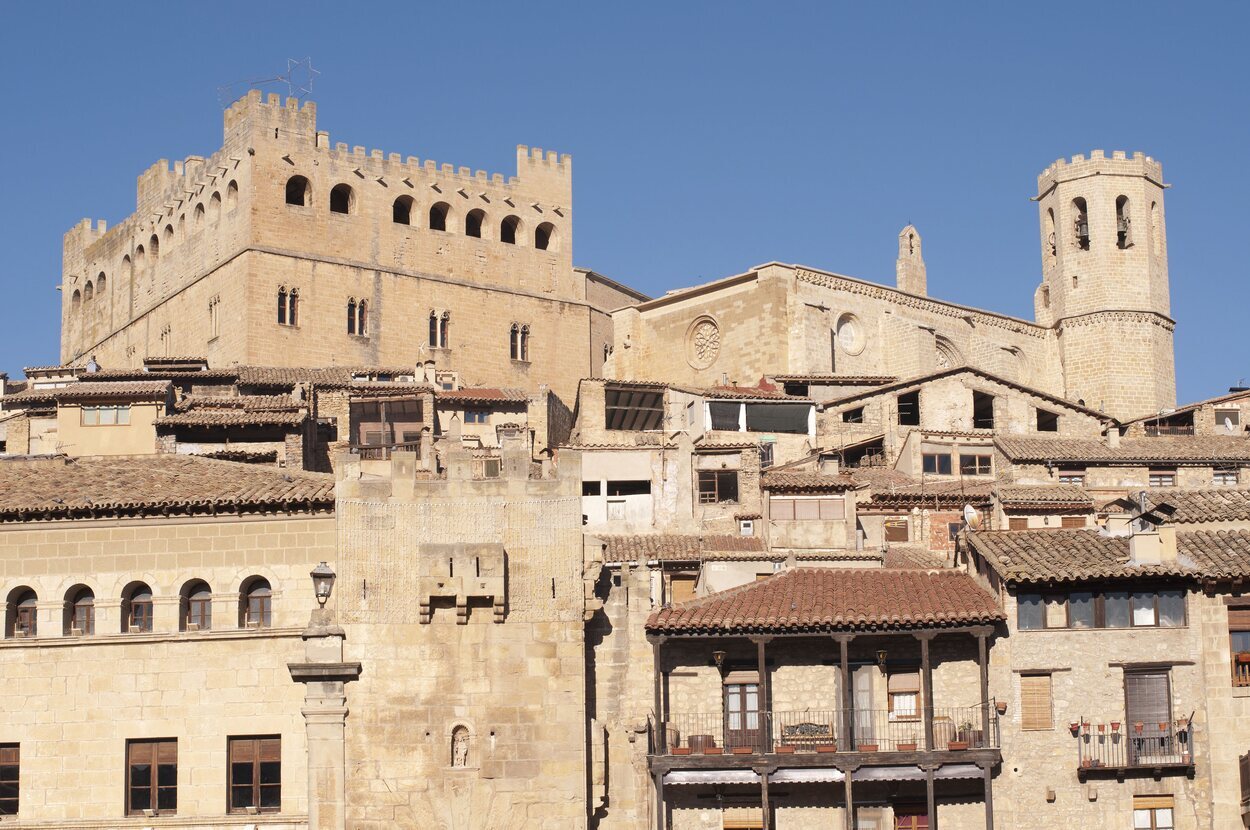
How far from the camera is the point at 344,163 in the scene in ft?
274

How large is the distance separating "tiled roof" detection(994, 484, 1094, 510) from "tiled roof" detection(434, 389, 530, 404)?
19.1 metres

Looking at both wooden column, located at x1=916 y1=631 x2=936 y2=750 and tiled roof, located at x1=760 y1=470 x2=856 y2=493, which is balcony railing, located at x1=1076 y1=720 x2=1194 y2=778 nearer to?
wooden column, located at x1=916 y1=631 x2=936 y2=750

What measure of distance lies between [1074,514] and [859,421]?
1569 centimetres

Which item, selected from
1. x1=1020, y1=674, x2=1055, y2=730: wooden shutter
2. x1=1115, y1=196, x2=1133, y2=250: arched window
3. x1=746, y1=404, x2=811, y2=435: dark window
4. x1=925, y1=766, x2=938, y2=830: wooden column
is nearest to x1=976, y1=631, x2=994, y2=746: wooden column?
x1=1020, y1=674, x2=1055, y2=730: wooden shutter

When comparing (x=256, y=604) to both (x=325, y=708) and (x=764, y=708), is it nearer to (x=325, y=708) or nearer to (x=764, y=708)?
(x=325, y=708)

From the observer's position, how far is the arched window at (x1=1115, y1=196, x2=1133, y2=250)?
9119cm

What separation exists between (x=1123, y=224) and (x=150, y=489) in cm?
6338

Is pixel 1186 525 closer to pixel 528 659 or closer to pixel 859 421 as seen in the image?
pixel 528 659

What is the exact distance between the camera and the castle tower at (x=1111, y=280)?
89750 mm

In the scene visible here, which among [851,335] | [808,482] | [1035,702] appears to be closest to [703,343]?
[851,335]

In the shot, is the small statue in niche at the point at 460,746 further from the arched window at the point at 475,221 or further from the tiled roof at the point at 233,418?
the arched window at the point at 475,221

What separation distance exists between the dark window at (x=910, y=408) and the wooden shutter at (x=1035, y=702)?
28.3 meters

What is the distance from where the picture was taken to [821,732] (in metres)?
38.6

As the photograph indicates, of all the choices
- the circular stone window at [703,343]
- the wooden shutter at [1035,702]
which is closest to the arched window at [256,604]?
the wooden shutter at [1035,702]
